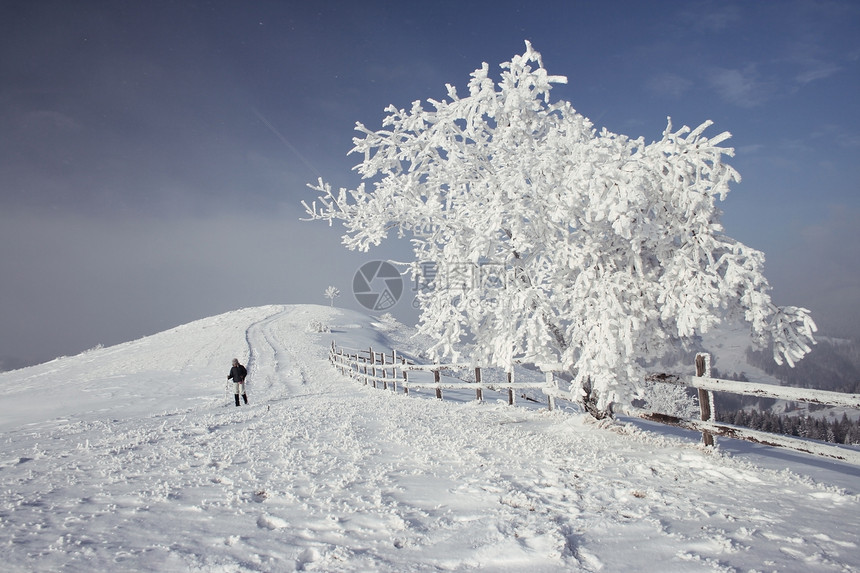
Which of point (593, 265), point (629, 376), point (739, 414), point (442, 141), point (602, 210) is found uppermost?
point (442, 141)

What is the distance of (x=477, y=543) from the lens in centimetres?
384

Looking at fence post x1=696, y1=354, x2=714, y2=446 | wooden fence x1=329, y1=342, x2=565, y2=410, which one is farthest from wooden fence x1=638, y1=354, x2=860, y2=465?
wooden fence x1=329, y1=342, x2=565, y2=410

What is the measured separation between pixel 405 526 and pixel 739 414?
295 ft

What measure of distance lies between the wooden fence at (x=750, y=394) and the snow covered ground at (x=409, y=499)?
375mm

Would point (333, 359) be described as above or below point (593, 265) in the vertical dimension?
below

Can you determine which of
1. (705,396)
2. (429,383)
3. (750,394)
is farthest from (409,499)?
(429,383)

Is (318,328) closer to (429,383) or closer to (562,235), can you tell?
(429,383)

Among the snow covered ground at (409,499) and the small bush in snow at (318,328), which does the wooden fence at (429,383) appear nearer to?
the snow covered ground at (409,499)

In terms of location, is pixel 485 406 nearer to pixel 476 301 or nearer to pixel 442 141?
pixel 476 301

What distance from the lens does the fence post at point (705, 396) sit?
23.2ft

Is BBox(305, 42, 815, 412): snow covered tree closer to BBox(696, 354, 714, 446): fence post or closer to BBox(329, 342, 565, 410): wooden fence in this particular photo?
BBox(696, 354, 714, 446): fence post

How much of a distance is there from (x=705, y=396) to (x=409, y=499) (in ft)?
17.3


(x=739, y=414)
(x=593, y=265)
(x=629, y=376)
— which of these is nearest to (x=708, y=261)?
(x=593, y=265)

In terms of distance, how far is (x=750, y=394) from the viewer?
659 cm
